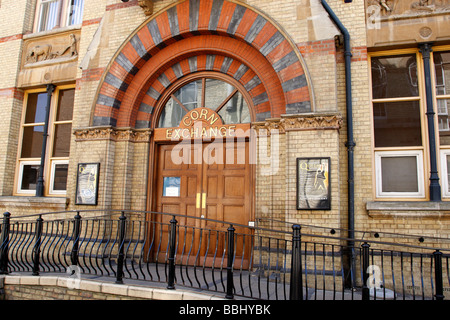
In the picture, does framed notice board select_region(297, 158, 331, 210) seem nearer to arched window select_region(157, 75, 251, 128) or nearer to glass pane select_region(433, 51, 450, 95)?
arched window select_region(157, 75, 251, 128)

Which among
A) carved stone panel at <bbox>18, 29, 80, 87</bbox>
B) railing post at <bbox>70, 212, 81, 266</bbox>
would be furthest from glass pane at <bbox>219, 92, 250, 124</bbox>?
carved stone panel at <bbox>18, 29, 80, 87</bbox>

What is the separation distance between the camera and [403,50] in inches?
271

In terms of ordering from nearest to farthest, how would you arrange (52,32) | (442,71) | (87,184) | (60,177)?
(442,71) → (87,184) → (60,177) → (52,32)

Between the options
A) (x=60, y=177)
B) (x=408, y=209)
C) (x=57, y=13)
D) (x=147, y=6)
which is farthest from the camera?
(x=57, y=13)

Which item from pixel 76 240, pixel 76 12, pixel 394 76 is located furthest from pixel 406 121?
pixel 76 12

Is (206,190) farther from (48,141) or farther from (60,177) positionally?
(48,141)

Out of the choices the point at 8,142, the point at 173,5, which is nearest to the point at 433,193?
the point at 173,5

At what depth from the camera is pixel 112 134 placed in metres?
8.03

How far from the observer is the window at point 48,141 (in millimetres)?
9125

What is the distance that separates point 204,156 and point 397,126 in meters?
4.13

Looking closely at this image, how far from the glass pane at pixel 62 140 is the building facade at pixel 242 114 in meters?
0.05

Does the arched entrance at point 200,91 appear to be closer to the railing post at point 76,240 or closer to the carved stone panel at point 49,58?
the carved stone panel at point 49,58

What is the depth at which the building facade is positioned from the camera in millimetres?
6430

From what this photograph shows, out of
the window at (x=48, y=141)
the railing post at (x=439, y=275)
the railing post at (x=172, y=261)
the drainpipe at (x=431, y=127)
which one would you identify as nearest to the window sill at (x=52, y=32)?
the window at (x=48, y=141)
